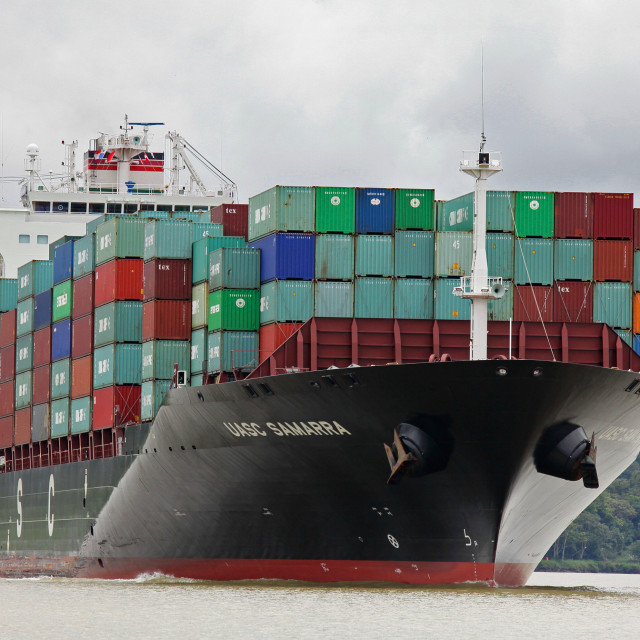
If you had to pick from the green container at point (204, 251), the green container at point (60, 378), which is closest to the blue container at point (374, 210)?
the green container at point (204, 251)

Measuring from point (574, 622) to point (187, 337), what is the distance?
52.8ft

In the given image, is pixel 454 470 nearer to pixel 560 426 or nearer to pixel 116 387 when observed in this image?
pixel 560 426

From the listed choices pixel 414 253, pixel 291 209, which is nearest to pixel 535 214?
pixel 414 253

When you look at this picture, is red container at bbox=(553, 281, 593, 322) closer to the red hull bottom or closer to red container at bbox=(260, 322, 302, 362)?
the red hull bottom

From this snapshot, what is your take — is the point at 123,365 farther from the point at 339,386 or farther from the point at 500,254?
the point at 339,386

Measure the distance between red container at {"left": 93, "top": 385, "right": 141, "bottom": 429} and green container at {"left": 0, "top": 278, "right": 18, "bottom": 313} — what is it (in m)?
13.7

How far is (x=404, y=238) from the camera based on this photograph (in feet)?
113

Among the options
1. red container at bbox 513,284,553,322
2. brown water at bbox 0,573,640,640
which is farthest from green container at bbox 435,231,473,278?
brown water at bbox 0,573,640,640

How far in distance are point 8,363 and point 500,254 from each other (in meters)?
21.5

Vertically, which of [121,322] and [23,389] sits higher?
[121,322]

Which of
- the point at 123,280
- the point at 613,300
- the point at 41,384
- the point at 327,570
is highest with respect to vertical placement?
the point at 123,280

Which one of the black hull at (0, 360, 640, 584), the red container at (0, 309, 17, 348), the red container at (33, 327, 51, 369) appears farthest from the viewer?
the red container at (0, 309, 17, 348)

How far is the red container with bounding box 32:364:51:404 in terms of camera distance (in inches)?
1751

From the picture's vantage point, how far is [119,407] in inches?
1537
